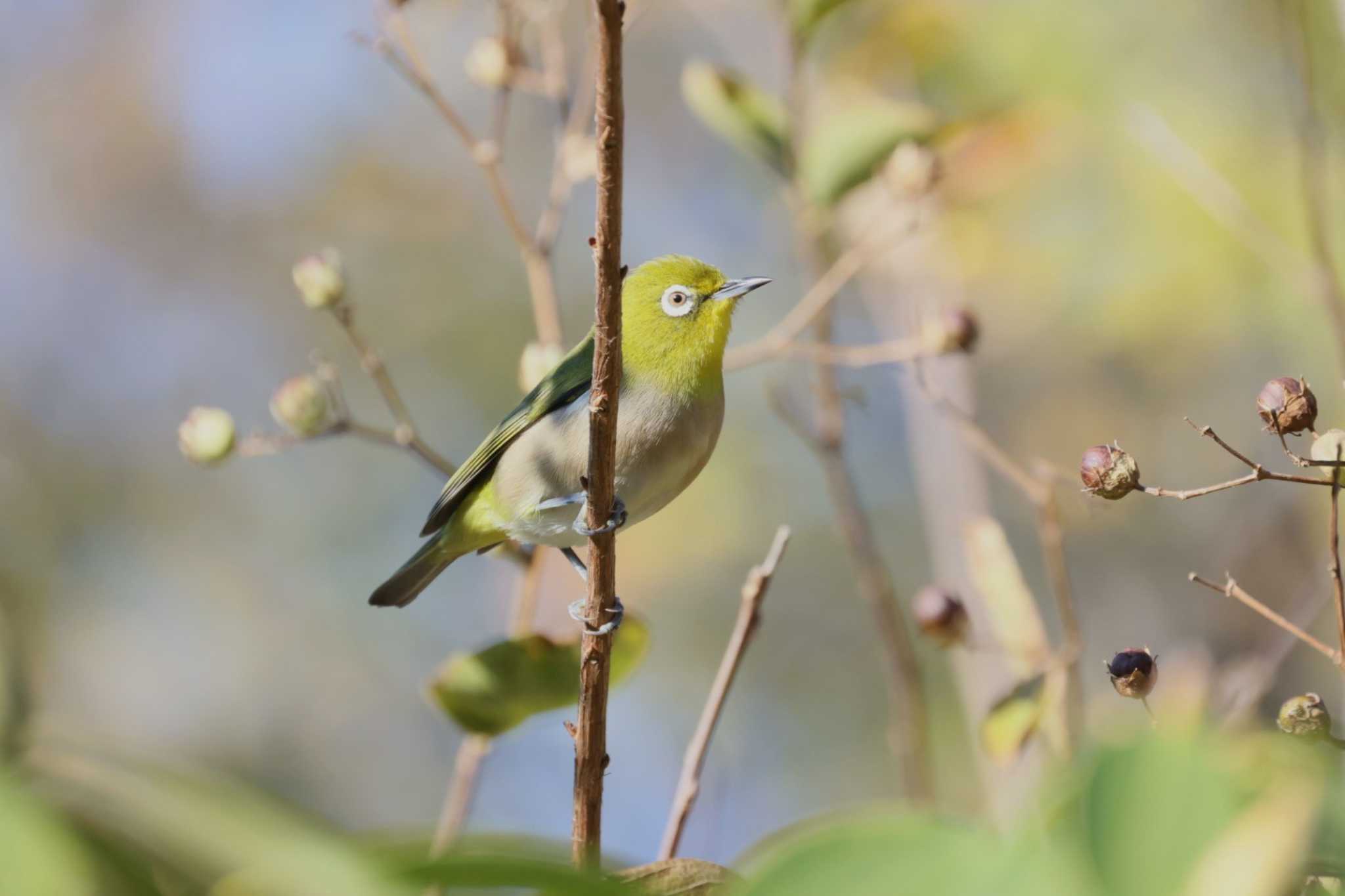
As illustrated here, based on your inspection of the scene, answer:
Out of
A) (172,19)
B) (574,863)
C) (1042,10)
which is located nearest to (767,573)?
(574,863)

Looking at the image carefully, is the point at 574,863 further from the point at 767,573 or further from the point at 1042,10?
the point at 1042,10

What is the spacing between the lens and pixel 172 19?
1012 cm

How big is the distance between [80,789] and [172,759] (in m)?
0.06

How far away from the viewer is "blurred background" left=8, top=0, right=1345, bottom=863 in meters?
5.90

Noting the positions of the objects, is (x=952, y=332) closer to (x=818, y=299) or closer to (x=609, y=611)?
(x=818, y=299)

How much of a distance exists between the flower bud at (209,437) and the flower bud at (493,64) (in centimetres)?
116

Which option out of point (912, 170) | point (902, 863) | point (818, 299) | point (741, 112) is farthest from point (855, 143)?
point (902, 863)

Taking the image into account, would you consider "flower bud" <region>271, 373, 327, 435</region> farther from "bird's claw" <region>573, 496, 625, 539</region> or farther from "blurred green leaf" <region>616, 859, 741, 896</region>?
"blurred green leaf" <region>616, 859, 741, 896</region>

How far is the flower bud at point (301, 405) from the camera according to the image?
323 centimetres

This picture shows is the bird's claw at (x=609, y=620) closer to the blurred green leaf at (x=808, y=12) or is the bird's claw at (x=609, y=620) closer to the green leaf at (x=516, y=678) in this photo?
the green leaf at (x=516, y=678)

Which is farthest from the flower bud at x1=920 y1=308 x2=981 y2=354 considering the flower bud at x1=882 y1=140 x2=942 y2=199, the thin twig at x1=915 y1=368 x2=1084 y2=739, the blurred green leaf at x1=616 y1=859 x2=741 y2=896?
the blurred green leaf at x1=616 y1=859 x2=741 y2=896

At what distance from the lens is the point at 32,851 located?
63cm

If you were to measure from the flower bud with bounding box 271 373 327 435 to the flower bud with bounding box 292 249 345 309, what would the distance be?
0.72ft

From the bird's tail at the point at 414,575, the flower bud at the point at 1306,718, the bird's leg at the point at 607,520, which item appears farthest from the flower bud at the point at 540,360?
the flower bud at the point at 1306,718
